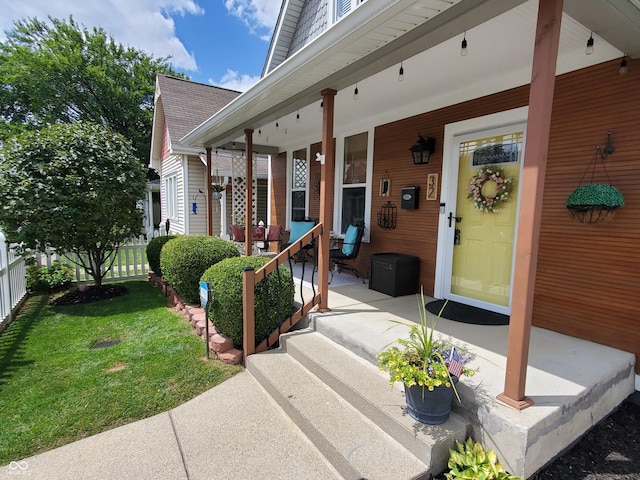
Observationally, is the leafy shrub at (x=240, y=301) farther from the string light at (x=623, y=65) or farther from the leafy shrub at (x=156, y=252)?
the string light at (x=623, y=65)

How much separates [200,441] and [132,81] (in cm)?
2275

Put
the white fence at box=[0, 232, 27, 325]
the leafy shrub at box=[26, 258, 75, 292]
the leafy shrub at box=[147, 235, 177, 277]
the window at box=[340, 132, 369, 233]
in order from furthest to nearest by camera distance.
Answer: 1. the leafy shrub at box=[147, 235, 177, 277]
2. the leafy shrub at box=[26, 258, 75, 292]
3. the window at box=[340, 132, 369, 233]
4. the white fence at box=[0, 232, 27, 325]

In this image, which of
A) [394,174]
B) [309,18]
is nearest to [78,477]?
[394,174]

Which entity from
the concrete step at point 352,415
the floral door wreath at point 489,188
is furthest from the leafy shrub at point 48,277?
the floral door wreath at point 489,188

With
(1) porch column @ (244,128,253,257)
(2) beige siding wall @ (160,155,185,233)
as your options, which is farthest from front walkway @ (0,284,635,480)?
(2) beige siding wall @ (160,155,185,233)

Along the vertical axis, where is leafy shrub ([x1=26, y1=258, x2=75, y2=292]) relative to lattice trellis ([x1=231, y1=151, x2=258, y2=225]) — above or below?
below

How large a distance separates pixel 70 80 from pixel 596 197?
901 inches

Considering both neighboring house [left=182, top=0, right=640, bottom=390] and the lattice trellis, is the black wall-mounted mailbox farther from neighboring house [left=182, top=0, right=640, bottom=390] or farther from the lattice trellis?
the lattice trellis

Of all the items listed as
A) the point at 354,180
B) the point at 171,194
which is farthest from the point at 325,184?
the point at 171,194

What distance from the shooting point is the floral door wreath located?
3387 millimetres

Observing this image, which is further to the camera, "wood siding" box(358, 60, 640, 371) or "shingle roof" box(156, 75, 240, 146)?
"shingle roof" box(156, 75, 240, 146)

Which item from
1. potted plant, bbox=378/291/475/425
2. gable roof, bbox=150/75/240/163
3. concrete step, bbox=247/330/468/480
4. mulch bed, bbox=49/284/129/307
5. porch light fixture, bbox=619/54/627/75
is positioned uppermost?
gable roof, bbox=150/75/240/163

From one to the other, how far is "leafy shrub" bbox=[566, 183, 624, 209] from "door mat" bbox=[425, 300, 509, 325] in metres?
1.26

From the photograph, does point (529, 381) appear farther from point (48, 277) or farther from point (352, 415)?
point (48, 277)
